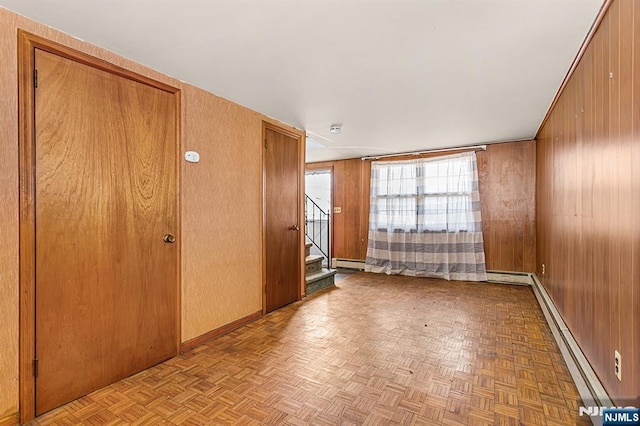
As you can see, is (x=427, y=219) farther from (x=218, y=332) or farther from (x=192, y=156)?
(x=192, y=156)

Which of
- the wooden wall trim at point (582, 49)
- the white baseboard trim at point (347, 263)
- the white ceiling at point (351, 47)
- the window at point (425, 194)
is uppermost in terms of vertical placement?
the white ceiling at point (351, 47)

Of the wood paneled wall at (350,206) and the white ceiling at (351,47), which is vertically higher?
the white ceiling at (351,47)

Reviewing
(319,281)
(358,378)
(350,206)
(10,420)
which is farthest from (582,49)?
(350,206)

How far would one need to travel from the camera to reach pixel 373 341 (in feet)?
8.98

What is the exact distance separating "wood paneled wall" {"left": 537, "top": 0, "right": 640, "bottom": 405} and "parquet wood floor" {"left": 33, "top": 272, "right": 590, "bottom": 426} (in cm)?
41

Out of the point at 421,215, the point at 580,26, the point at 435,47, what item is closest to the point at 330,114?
the point at 435,47

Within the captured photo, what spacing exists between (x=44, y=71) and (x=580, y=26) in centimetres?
309

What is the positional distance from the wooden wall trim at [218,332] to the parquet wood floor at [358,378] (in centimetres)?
6

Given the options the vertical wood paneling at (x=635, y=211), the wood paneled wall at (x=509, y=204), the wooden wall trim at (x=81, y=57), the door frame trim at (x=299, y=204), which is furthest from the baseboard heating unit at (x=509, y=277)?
the wooden wall trim at (x=81, y=57)

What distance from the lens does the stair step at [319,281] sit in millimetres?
4320

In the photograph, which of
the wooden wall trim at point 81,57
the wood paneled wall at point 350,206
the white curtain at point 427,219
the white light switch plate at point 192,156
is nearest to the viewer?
the wooden wall trim at point 81,57

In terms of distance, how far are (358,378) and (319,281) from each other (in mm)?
2429

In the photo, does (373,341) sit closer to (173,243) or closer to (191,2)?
(173,243)

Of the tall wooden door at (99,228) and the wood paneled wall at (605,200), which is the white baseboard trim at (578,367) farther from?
the tall wooden door at (99,228)
